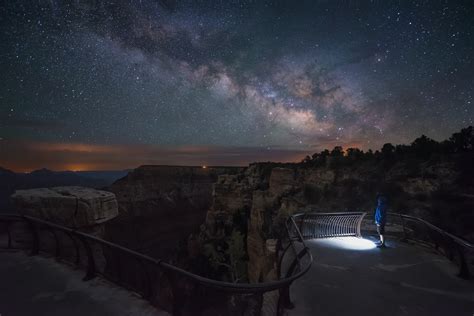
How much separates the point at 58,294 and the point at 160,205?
69.4 meters

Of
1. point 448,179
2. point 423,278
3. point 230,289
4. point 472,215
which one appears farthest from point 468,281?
point 448,179

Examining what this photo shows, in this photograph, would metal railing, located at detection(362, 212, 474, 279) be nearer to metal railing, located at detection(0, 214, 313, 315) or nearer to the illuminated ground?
the illuminated ground

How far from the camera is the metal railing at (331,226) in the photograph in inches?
340

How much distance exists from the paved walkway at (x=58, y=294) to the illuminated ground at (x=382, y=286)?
294 cm

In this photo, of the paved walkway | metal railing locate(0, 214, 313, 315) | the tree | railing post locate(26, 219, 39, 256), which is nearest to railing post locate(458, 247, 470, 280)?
metal railing locate(0, 214, 313, 315)

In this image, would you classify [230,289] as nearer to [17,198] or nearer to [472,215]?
[17,198]

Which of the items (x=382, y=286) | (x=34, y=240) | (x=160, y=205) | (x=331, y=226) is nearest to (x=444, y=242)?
(x=331, y=226)

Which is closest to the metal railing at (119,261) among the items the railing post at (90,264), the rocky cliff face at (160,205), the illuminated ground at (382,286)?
the railing post at (90,264)

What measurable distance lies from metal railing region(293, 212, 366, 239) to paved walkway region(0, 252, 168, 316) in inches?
272

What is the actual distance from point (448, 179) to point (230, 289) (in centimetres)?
2461

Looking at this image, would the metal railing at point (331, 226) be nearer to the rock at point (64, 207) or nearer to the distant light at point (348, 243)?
the distant light at point (348, 243)

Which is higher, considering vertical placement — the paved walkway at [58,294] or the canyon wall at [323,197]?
the paved walkway at [58,294]

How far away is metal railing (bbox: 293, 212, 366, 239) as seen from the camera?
8.64 meters

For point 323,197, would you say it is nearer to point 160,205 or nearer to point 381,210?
point 381,210
